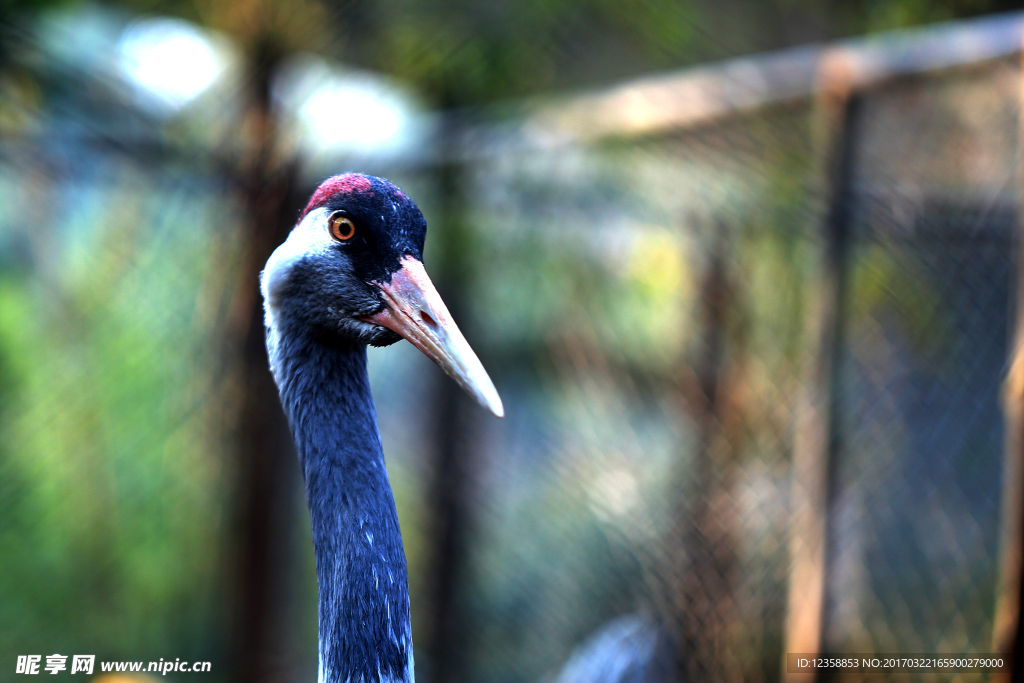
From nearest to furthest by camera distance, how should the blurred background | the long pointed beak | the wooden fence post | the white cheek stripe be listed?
the long pointed beak < the white cheek stripe < the wooden fence post < the blurred background

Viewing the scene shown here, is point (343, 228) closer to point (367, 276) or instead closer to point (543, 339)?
point (367, 276)

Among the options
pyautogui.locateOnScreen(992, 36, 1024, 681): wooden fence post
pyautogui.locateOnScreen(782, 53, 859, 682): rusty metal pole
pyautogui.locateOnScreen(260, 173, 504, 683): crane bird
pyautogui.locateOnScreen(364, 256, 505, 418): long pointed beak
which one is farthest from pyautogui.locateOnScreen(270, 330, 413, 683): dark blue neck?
pyautogui.locateOnScreen(992, 36, 1024, 681): wooden fence post

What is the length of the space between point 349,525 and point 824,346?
1455mm

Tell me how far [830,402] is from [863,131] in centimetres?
73

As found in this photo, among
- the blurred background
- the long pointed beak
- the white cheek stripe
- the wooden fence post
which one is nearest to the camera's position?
the long pointed beak

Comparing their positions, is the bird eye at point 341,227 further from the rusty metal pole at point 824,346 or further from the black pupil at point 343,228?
the rusty metal pole at point 824,346

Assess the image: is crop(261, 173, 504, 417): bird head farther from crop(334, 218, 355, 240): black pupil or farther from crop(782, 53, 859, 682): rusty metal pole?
crop(782, 53, 859, 682): rusty metal pole

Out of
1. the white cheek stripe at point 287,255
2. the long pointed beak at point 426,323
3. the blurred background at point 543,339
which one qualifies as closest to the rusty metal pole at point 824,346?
the blurred background at point 543,339

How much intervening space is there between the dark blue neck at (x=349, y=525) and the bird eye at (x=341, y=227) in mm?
163

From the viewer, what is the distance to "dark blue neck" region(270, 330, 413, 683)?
0.90 m

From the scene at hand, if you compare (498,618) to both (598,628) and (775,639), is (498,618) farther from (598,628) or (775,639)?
(775,639)

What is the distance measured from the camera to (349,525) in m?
0.92

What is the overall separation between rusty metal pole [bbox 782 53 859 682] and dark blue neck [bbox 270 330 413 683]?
137cm

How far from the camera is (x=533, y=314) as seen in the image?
2.41 metres
